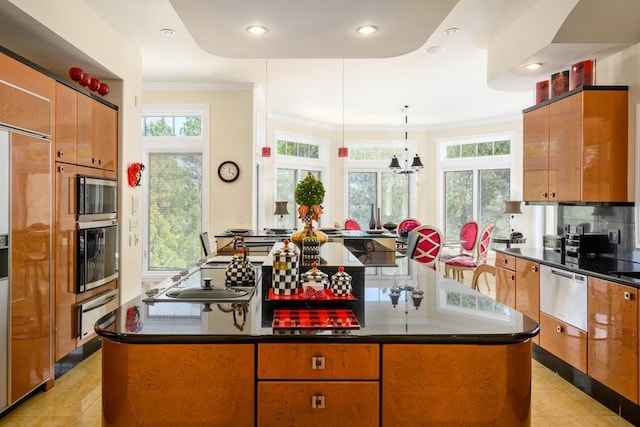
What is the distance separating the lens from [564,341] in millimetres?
3270

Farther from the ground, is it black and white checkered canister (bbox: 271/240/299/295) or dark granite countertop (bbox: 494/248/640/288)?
black and white checkered canister (bbox: 271/240/299/295)

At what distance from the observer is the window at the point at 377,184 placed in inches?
390

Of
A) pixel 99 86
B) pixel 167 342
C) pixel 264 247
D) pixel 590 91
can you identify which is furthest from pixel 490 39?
pixel 167 342

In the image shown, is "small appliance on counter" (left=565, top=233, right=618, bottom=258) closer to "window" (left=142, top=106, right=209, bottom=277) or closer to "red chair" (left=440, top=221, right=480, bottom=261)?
"red chair" (left=440, top=221, right=480, bottom=261)

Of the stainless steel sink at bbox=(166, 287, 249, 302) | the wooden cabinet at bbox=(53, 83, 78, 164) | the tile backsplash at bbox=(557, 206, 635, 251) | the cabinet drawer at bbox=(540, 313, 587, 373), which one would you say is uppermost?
the wooden cabinet at bbox=(53, 83, 78, 164)

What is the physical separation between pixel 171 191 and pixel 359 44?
4458mm

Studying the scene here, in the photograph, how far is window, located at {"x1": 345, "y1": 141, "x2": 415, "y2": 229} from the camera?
9.91 meters

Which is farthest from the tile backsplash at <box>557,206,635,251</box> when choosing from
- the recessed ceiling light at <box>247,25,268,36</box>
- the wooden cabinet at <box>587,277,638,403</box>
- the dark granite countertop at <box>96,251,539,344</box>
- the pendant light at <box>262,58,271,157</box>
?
the pendant light at <box>262,58,271,157</box>

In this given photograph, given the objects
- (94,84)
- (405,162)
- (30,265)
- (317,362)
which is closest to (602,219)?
(317,362)

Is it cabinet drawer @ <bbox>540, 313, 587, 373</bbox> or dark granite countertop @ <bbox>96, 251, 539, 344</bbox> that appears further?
cabinet drawer @ <bbox>540, 313, 587, 373</bbox>

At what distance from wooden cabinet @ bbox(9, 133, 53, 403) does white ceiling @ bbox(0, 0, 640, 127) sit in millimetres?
942

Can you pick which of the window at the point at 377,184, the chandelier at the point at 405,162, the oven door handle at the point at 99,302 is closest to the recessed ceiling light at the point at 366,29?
the oven door handle at the point at 99,302

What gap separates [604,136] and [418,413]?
2.85m

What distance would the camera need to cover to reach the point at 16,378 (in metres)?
2.73
